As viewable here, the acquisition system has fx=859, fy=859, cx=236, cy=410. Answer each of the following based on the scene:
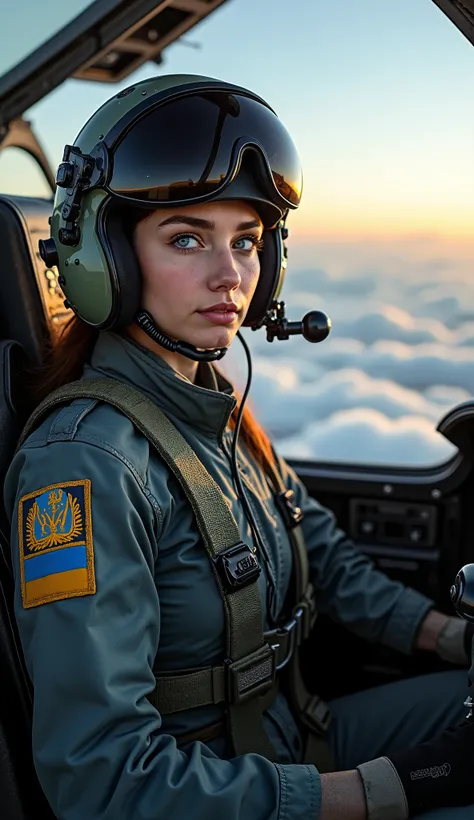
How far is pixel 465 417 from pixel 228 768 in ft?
3.49

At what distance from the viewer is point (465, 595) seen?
3.82 ft

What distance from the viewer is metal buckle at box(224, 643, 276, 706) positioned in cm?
132

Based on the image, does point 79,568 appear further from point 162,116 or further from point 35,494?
point 162,116

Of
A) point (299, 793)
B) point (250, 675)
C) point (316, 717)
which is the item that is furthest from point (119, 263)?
point (316, 717)

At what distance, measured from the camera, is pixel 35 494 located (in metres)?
1.22

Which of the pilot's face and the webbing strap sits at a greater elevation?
the pilot's face

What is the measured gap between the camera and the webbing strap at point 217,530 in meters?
1.30

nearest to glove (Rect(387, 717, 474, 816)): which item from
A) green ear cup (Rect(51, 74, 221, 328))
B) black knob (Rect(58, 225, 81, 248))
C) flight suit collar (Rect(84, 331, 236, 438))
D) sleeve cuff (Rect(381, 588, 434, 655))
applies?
sleeve cuff (Rect(381, 588, 434, 655))

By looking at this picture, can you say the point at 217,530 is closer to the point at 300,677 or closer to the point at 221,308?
the point at 221,308

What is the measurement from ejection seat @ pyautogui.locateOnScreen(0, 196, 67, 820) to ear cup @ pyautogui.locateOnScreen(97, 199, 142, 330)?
27 centimetres

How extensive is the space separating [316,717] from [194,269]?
2.93 ft

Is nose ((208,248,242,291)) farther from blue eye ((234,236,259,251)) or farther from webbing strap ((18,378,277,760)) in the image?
webbing strap ((18,378,277,760))

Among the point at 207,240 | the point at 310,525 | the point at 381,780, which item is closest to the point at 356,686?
the point at 310,525

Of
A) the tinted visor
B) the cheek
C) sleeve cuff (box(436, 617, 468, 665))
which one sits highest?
the tinted visor
